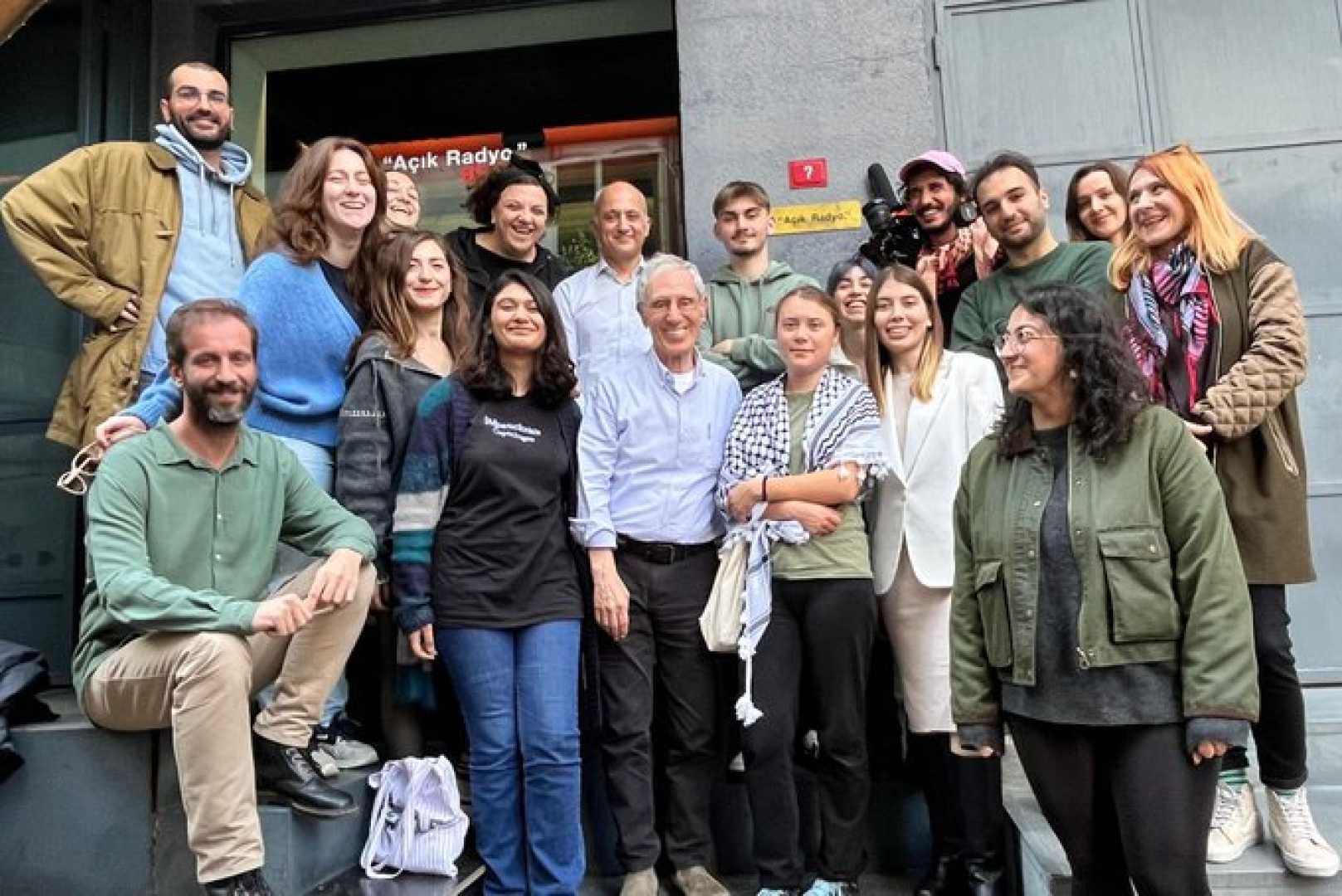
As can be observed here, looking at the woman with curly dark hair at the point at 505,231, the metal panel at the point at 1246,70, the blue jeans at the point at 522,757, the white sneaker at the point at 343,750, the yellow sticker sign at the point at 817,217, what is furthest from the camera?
the metal panel at the point at 1246,70

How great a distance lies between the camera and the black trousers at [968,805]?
3.21 m

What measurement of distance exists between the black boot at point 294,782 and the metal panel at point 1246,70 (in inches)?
196

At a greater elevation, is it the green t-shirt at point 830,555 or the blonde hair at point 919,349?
the blonde hair at point 919,349

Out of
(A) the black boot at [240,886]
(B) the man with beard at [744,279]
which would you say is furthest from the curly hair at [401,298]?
(A) the black boot at [240,886]

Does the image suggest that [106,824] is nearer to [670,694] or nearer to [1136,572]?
[670,694]

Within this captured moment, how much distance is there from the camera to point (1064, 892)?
284 cm

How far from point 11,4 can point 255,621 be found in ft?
5.28

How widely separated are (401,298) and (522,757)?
169 centimetres

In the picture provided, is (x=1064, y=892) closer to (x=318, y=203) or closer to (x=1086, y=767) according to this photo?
(x=1086, y=767)

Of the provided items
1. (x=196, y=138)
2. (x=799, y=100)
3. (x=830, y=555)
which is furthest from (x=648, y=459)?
(x=799, y=100)

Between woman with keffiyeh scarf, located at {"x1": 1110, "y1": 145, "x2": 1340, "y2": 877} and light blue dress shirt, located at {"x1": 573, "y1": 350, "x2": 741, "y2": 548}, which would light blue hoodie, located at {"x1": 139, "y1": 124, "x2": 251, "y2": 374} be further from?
woman with keffiyeh scarf, located at {"x1": 1110, "y1": 145, "x2": 1340, "y2": 877}

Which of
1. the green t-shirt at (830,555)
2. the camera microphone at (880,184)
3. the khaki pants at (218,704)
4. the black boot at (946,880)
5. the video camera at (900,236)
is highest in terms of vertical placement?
the camera microphone at (880,184)

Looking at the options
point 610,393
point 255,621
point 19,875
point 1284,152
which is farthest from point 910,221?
point 19,875

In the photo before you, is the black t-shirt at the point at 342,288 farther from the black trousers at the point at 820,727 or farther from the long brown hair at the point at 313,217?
the black trousers at the point at 820,727
